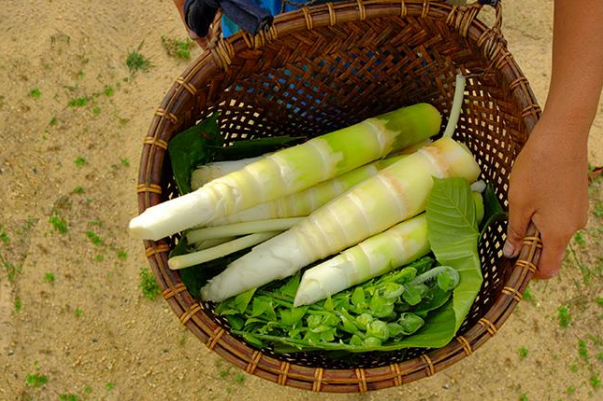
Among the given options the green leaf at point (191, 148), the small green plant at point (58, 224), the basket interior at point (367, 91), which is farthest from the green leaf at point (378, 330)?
the small green plant at point (58, 224)

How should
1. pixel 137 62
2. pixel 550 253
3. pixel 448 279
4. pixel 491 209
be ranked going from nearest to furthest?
pixel 550 253, pixel 448 279, pixel 491 209, pixel 137 62

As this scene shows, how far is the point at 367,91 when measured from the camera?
1.73 metres

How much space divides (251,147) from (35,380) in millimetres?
1191

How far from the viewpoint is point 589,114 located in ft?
4.13

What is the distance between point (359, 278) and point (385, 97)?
551 mm

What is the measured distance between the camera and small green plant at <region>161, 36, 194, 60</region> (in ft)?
8.92

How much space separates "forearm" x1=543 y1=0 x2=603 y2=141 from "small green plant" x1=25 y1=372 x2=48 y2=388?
1830mm

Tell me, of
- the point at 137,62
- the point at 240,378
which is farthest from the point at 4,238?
the point at 240,378

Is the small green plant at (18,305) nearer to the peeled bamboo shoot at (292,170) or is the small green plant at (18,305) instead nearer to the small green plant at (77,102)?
the small green plant at (77,102)

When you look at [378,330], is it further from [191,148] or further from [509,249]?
[191,148]

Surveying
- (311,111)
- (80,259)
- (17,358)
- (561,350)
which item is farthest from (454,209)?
(17,358)

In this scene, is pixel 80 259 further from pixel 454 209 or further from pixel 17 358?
pixel 454 209

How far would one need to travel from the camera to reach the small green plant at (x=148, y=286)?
2276 millimetres

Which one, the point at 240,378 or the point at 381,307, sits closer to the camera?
the point at 381,307
